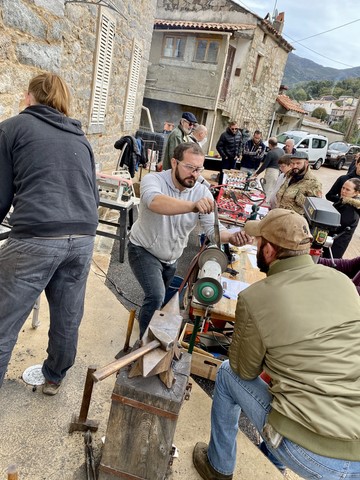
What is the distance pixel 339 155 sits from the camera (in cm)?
2080

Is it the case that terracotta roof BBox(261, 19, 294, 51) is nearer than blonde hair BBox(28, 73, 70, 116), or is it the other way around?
blonde hair BBox(28, 73, 70, 116)

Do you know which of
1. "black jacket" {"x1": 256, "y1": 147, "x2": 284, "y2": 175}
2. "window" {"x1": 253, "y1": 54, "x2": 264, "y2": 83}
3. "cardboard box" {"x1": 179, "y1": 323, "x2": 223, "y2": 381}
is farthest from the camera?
"window" {"x1": 253, "y1": 54, "x2": 264, "y2": 83}

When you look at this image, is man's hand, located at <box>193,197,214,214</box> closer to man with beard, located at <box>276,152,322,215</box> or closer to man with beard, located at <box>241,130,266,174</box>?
man with beard, located at <box>276,152,322,215</box>

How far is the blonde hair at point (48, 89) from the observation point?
62.8 inches

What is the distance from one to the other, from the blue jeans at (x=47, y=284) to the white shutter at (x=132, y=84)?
6986 mm

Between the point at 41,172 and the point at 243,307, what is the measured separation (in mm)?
1105

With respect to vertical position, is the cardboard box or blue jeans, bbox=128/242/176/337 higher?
blue jeans, bbox=128/242/176/337

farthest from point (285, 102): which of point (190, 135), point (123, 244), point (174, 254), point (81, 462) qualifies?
point (81, 462)

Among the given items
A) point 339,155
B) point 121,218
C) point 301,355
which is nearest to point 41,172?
point 301,355

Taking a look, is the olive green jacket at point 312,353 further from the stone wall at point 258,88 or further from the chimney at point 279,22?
the chimney at point 279,22

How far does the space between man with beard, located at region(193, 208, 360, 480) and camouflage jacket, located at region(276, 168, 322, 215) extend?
289 centimetres

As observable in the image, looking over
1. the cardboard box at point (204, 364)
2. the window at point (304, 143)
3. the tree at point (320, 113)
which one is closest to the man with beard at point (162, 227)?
the cardboard box at point (204, 364)

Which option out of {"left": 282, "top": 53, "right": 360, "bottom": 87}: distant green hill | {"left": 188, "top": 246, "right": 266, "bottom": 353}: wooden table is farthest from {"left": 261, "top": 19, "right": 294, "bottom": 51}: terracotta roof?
{"left": 282, "top": 53, "right": 360, "bottom": 87}: distant green hill

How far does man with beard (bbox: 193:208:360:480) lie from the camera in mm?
1334
